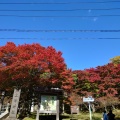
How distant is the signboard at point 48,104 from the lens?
18.1 m

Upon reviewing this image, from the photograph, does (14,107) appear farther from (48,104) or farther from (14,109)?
(48,104)

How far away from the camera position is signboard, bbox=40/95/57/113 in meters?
18.1

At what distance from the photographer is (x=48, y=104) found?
1844 cm

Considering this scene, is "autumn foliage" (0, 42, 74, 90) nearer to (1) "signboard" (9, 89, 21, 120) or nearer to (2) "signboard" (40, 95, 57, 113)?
(2) "signboard" (40, 95, 57, 113)

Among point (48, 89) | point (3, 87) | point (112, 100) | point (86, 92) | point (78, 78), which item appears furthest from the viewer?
point (78, 78)

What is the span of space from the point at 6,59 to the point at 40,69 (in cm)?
408

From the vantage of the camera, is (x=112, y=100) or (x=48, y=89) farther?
(x=112, y=100)

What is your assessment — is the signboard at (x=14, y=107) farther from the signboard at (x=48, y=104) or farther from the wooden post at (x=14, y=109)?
the signboard at (x=48, y=104)

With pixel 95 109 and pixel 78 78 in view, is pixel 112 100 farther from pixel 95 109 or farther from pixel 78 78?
pixel 78 78

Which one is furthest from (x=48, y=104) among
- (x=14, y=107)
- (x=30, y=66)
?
(x=30, y=66)

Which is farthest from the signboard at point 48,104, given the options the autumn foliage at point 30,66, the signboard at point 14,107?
the signboard at point 14,107

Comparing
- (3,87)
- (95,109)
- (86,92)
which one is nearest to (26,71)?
(3,87)

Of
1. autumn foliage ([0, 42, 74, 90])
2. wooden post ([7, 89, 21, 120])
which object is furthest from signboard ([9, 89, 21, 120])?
autumn foliage ([0, 42, 74, 90])

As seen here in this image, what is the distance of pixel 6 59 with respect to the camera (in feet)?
66.9
